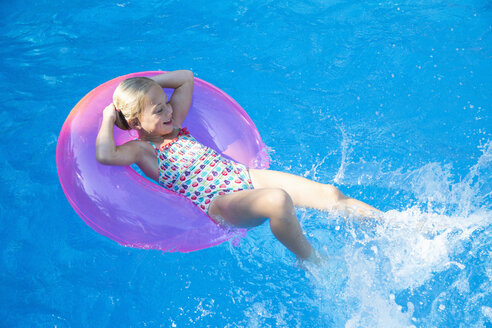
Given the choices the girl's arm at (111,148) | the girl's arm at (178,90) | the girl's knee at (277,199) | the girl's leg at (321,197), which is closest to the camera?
the girl's knee at (277,199)

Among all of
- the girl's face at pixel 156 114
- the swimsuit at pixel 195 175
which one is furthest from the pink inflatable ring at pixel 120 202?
the girl's face at pixel 156 114

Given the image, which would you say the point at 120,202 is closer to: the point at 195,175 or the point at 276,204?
the point at 195,175

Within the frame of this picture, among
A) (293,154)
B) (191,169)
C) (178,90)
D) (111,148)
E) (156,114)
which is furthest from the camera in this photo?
(293,154)

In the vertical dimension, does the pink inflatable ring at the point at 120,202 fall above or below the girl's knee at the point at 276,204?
below

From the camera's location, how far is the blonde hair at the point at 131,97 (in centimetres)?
296

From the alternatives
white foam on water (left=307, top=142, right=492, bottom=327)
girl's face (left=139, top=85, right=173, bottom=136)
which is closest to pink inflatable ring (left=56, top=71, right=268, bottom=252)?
girl's face (left=139, top=85, right=173, bottom=136)

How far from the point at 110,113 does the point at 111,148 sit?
248 mm

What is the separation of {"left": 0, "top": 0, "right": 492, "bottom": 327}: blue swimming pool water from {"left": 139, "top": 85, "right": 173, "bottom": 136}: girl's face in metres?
0.92

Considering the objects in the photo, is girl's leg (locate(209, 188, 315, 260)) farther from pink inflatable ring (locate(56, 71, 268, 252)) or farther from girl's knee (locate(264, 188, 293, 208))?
pink inflatable ring (locate(56, 71, 268, 252))

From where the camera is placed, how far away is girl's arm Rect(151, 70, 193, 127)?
3.29 meters

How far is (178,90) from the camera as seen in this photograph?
3342 mm

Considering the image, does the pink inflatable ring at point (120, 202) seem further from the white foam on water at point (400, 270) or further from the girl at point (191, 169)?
the white foam on water at point (400, 270)

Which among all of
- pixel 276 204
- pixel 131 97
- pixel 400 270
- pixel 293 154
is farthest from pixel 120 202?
pixel 400 270

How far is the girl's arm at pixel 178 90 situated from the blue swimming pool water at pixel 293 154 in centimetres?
93
